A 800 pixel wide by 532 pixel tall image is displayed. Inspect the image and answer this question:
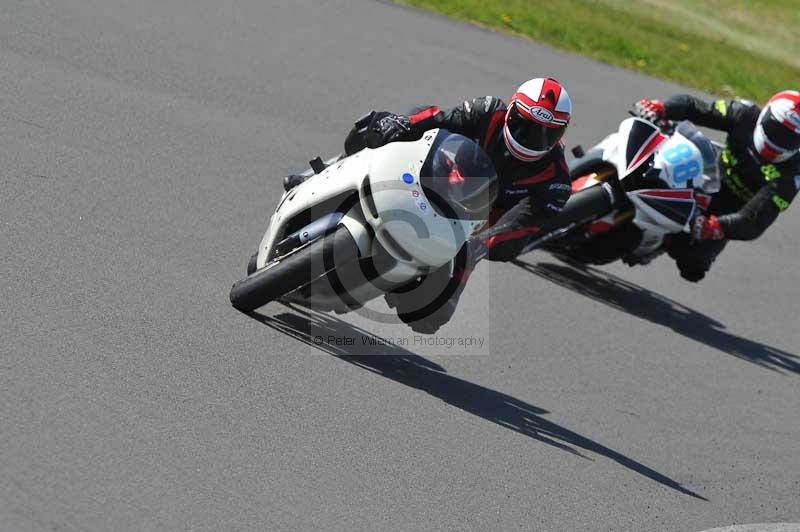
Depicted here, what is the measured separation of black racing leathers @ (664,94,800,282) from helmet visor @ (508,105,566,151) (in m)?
3.15

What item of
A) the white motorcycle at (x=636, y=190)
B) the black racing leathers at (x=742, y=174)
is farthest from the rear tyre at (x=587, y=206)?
the black racing leathers at (x=742, y=174)

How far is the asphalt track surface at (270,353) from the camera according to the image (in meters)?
4.77

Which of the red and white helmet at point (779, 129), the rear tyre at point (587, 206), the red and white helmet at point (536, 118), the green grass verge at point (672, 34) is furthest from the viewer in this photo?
the green grass verge at point (672, 34)

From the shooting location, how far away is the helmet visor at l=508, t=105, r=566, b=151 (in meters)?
6.99

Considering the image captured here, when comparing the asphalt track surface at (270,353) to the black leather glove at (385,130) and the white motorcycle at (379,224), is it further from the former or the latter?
the black leather glove at (385,130)

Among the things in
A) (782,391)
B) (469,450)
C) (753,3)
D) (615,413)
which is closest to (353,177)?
(469,450)

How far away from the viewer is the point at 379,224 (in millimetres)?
6117

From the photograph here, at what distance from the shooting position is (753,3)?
23094mm

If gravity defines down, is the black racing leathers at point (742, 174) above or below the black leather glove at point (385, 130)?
below

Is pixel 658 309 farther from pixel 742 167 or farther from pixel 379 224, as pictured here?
pixel 379 224

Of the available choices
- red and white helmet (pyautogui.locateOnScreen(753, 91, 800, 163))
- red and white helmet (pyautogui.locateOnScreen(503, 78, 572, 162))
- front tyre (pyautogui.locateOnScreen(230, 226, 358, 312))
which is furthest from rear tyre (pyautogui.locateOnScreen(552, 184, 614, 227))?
front tyre (pyautogui.locateOnScreen(230, 226, 358, 312))

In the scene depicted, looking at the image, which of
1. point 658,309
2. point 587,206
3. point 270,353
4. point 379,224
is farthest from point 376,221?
point 658,309

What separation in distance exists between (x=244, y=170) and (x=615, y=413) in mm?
3182

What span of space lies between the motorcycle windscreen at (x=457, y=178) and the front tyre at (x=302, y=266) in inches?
19.8
